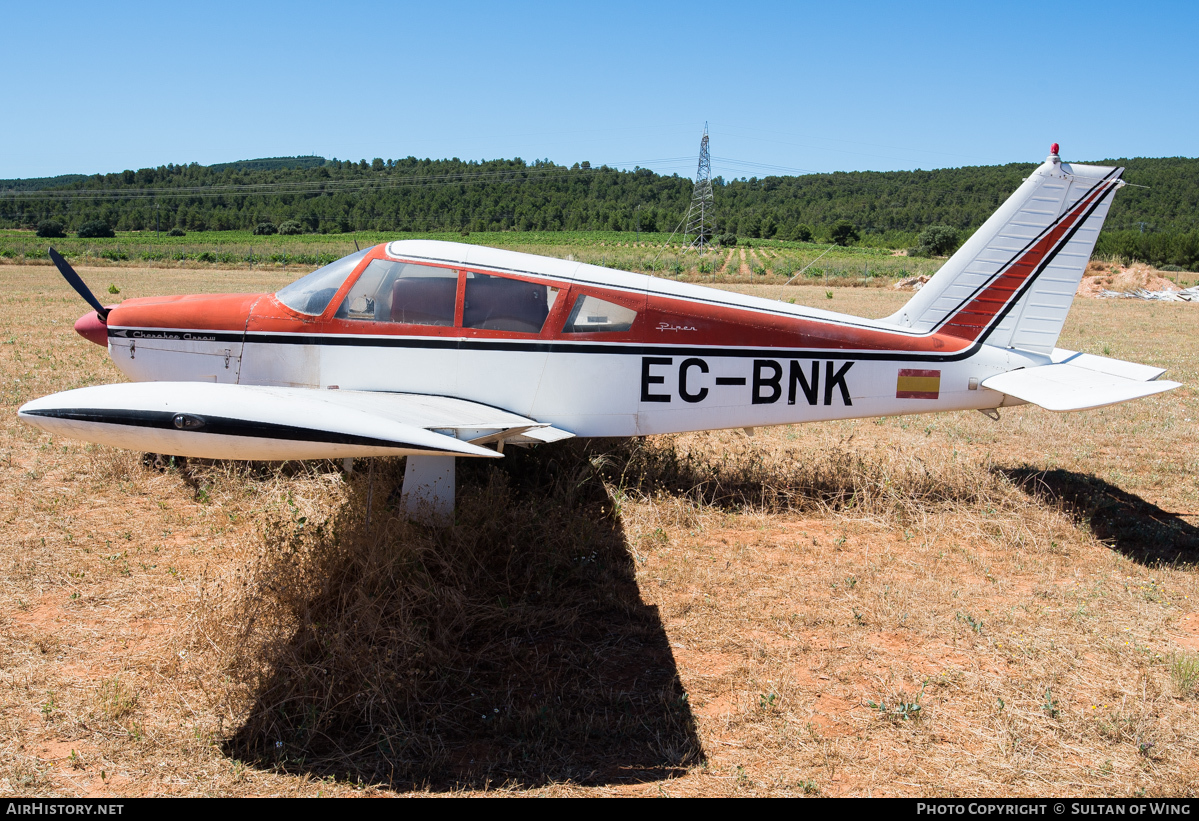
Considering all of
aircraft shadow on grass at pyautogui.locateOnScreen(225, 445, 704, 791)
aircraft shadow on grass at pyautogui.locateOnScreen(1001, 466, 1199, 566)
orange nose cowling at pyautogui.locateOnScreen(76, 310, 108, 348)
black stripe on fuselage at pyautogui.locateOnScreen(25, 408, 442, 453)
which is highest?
orange nose cowling at pyautogui.locateOnScreen(76, 310, 108, 348)

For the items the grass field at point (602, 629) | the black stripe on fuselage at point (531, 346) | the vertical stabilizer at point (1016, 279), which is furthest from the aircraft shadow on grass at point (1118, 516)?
the black stripe on fuselage at point (531, 346)

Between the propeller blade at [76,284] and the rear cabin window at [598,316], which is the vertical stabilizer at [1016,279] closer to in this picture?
the rear cabin window at [598,316]

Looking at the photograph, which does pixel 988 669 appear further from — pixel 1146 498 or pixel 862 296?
pixel 862 296

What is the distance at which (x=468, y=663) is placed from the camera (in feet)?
14.3

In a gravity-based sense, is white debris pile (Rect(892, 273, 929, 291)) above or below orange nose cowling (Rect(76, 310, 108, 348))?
above

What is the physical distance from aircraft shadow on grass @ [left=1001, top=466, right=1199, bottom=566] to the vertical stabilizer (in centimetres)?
161

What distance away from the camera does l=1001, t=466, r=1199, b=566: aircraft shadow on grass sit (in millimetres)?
6188

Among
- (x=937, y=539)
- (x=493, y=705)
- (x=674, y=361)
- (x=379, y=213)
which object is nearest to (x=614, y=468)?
(x=674, y=361)

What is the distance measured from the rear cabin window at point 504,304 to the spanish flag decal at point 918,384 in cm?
315

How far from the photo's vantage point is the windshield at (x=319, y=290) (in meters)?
6.11

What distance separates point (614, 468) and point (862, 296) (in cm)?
2629

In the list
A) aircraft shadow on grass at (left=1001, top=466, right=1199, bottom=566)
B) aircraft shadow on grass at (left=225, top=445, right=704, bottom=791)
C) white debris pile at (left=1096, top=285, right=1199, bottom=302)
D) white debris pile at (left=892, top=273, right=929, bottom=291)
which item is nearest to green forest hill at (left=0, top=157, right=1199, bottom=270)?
white debris pile at (left=892, top=273, right=929, bottom=291)

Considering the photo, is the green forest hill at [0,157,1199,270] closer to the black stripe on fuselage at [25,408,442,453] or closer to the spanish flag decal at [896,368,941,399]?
the spanish flag decal at [896,368,941,399]

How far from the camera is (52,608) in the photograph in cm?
482
